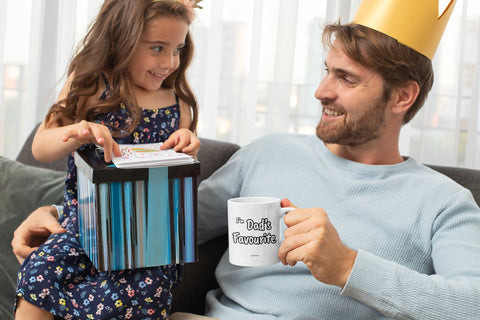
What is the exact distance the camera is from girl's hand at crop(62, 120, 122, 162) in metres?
1.12

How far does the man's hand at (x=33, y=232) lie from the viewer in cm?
134

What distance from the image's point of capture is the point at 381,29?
58.4 inches

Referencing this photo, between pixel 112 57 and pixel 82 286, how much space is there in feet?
1.82

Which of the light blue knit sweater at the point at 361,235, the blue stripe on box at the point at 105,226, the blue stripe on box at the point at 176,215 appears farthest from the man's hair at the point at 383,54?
the blue stripe on box at the point at 105,226

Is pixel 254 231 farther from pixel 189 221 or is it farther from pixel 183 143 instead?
pixel 183 143

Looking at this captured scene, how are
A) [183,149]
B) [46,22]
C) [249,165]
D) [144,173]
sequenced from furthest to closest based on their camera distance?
[46,22] < [249,165] < [183,149] < [144,173]

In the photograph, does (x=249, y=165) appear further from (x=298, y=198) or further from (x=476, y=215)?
(x=476, y=215)

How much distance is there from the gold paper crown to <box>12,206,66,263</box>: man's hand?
3.03 feet

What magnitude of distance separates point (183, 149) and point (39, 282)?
1.31ft

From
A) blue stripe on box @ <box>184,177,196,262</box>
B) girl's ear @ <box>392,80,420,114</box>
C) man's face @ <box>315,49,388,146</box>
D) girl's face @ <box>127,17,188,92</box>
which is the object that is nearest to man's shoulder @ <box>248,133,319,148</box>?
man's face @ <box>315,49,388,146</box>

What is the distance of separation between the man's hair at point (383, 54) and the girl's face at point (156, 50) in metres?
0.42

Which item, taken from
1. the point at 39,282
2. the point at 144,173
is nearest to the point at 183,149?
→ the point at 144,173

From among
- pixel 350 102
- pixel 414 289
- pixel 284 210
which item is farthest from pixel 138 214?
pixel 350 102

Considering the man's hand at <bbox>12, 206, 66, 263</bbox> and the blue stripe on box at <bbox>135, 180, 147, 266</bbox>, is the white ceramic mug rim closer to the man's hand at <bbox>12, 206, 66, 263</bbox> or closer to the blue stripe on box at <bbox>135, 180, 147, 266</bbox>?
the blue stripe on box at <bbox>135, 180, 147, 266</bbox>
